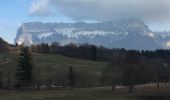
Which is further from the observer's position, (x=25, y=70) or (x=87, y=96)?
(x=25, y=70)

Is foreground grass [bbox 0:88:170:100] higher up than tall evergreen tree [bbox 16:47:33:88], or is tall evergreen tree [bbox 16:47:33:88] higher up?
Answer: tall evergreen tree [bbox 16:47:33:88]

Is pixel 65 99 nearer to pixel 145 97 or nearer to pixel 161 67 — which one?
pixel 145 97

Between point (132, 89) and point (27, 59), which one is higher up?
point (27, 59)

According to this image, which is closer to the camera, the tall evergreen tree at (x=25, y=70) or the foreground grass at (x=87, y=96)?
the foreground grass at (x=87, y=96)

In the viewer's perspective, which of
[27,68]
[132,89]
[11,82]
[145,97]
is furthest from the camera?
[11,82]

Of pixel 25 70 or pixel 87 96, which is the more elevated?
pixel 25 70

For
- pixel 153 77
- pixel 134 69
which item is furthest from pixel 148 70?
pixel 134 69

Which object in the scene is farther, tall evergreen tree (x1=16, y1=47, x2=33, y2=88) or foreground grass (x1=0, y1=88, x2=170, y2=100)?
tall evergreen tree (x1=16, y1=47, x2=33, y2=88)

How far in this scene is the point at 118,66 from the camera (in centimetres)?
12362

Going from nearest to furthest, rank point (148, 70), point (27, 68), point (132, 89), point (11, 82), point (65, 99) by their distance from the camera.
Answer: point (65, 99)
point (132, 89)
point (27, 68)
point (148, 70)
point (11, 82)

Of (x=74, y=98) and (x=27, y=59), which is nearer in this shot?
(x=74, y=98)

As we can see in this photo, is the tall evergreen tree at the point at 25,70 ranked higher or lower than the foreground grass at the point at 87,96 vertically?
higher

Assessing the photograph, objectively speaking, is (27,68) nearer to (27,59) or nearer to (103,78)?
(27,59)

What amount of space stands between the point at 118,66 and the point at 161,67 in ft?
84.5
